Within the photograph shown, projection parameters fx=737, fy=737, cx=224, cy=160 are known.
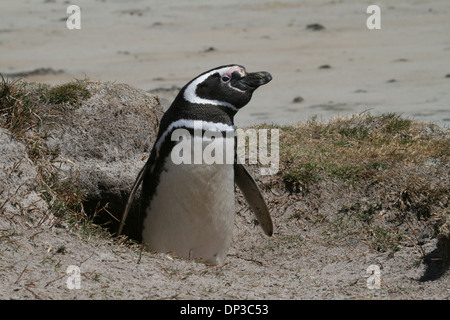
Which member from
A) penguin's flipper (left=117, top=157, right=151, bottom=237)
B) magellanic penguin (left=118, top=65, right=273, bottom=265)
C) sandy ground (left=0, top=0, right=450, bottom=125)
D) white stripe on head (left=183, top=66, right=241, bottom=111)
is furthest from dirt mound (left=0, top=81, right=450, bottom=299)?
sandy ground (left=0, top=0, right=450, bottom=125)

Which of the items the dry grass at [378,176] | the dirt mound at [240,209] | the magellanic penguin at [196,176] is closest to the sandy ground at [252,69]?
the dirt mound at [240,209]

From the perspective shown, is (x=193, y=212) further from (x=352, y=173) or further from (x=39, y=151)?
(x=352, y=173)

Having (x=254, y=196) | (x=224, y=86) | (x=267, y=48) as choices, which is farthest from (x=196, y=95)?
(x=267, y=48)

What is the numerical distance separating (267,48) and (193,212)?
7.63 m

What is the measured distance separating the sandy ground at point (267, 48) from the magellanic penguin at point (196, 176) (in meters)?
3.56

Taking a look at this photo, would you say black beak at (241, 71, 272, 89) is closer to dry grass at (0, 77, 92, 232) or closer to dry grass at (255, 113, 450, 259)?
dry grass at (255, 113, 450, 259)

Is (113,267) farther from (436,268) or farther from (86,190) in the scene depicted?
(436,268)

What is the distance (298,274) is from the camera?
13.0 ft

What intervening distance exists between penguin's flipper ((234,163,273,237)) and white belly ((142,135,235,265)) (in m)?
0.26

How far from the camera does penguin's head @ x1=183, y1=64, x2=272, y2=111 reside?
13.5 ft

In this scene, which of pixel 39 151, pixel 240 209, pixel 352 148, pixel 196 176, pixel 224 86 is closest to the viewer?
pixel 196 176

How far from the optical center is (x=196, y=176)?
4.03m

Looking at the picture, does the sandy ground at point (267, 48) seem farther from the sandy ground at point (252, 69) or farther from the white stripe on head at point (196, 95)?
the white stripe on head at point (196, 95)

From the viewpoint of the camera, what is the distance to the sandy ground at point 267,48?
355 inches
